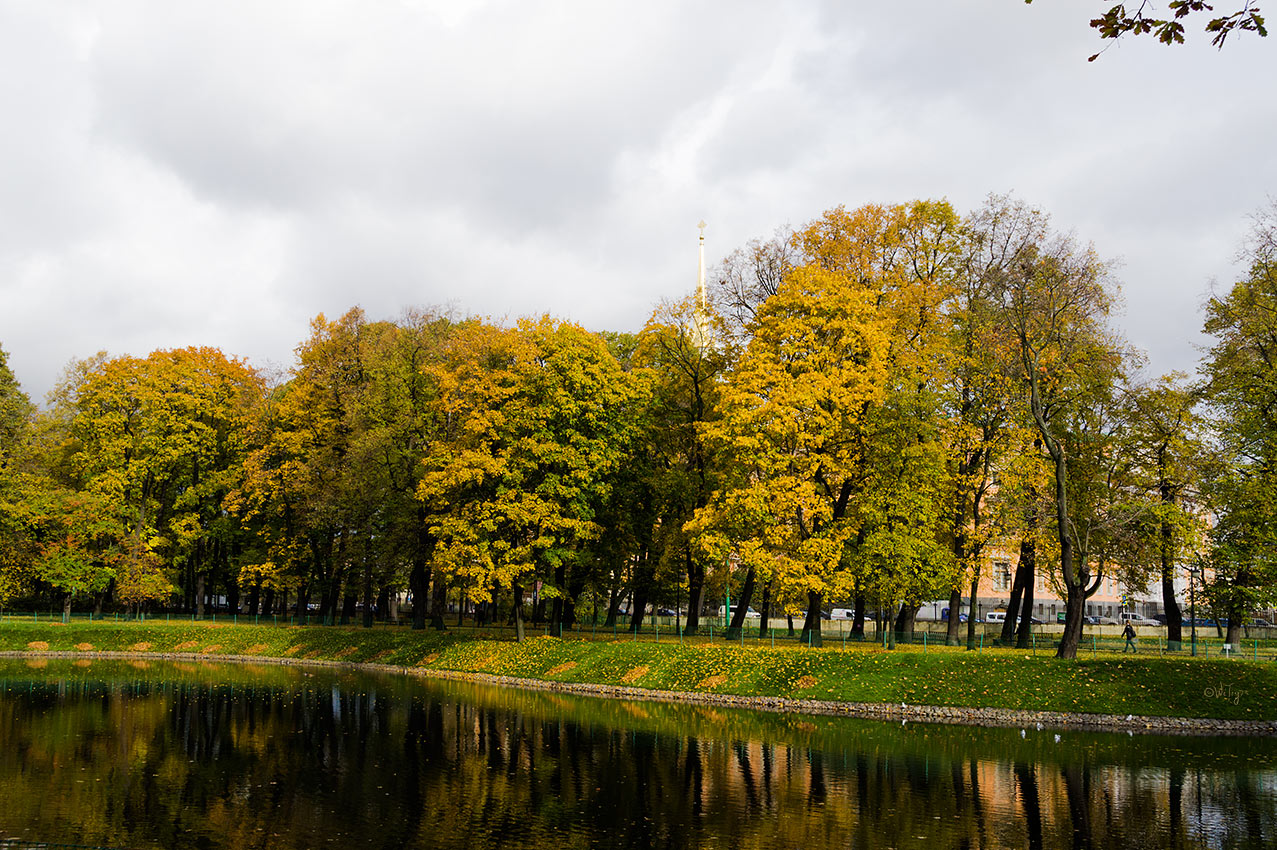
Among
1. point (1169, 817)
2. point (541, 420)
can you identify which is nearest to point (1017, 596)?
point (541, 420)

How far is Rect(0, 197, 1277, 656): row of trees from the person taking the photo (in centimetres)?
4269

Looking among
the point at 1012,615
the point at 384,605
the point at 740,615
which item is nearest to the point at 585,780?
the point at 740,615

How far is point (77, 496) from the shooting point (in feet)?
203

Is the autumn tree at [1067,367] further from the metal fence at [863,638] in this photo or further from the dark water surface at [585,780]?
the dark water surface at [585,780]

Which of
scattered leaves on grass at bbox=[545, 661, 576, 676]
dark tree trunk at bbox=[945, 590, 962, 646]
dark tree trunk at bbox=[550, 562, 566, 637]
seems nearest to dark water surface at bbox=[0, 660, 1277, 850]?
scattered leaves on grass at bbox=[545, 661, 576, 676]

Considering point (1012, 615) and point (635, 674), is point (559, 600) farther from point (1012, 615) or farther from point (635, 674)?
point (1012, 615)

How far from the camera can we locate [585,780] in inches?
912

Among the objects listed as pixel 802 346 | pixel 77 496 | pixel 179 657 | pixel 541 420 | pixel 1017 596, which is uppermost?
pixel 802 346

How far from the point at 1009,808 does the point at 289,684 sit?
35.9m

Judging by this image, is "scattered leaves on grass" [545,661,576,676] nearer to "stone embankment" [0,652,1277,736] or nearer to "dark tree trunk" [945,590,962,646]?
"stone embankment" [0,652,1277,736]

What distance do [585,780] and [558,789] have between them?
1210 millimetres

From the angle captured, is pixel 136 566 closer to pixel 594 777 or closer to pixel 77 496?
pixel 77 496

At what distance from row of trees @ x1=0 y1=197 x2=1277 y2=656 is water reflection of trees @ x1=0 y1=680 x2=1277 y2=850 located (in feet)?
50.0

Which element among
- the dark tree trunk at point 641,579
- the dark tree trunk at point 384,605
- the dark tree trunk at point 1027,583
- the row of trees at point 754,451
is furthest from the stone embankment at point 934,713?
the dark tree trunk at point 384,605
